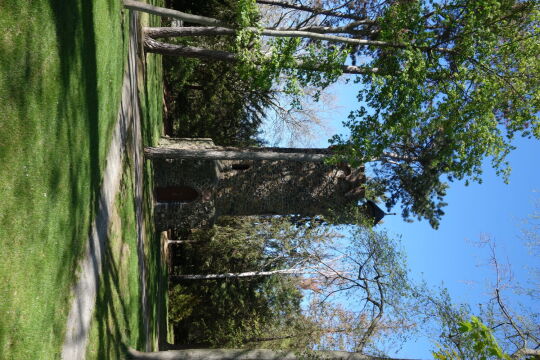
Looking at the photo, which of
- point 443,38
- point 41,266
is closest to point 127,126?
point 41,266

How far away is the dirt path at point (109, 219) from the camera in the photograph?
9.06m

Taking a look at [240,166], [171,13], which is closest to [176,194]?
[240,166]

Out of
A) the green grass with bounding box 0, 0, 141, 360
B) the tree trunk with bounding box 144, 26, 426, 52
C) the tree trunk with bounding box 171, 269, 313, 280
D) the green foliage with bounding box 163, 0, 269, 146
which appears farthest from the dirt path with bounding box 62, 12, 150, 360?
the green foliage with bounding box 163, 0, 269, 146

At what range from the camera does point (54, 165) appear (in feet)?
26.8

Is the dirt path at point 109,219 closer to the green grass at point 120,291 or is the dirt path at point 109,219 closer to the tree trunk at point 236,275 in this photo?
the green grass at point 120,291

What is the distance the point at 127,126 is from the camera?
1405 cm

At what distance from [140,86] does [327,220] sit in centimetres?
811

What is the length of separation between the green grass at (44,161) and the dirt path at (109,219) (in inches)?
19.0

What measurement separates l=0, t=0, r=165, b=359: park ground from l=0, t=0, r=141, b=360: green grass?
0.02m

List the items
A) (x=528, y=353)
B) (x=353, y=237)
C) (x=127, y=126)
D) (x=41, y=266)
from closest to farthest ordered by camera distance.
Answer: (x=41, y=266) < (x=528, y=353) < (x=127, y=126) < (x=353, y=237)

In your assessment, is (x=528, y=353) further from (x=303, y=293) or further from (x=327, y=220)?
(x=303, y=293)

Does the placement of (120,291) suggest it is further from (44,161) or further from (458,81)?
(458,81)

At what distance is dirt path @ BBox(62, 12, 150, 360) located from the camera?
29.7 feet

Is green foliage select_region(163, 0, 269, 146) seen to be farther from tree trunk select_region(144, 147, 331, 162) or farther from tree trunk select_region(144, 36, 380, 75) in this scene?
tree trunk select_region(144, 147, 331, 162)
